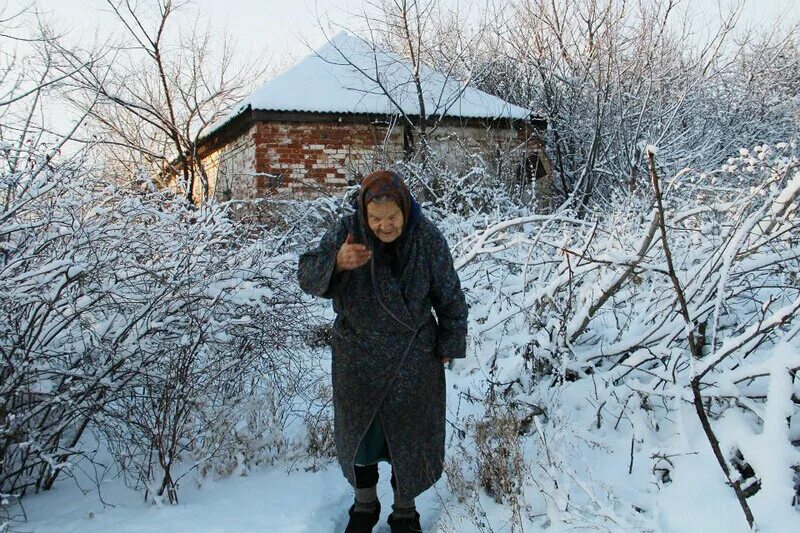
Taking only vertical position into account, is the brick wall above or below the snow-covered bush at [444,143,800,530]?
above

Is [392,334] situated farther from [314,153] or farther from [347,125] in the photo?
[347,125]

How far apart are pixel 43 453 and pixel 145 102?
11.6 metres

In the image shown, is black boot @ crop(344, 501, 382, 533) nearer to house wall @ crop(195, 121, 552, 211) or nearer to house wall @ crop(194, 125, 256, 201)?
house wall @ crop(195, 121, 552, 211)

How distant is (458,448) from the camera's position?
3674 millimetres

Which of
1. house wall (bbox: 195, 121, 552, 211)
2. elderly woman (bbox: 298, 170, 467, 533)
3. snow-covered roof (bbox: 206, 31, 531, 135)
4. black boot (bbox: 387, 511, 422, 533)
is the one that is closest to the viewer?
elderly woman (bbox: 298, 170, 467, 533)

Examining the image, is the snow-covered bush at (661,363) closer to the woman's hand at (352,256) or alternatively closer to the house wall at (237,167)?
the woman's hand at (352,256)

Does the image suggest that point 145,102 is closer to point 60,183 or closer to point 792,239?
point 60,183

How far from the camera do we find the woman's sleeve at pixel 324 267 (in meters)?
2.66

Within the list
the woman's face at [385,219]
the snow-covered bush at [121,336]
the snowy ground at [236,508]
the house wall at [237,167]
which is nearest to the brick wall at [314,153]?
the house wall at [237,167]

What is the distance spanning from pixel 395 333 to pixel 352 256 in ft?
1.24

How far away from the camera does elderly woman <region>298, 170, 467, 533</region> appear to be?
8.89 ft

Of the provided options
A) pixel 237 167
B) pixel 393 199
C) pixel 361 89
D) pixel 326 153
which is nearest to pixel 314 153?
pixel 326 153

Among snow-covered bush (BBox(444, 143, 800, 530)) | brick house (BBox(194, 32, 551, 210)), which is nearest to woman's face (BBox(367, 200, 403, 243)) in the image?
snow-covered bush (BBox(444, 143, 800, 530))

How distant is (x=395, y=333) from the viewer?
9.02 ft
